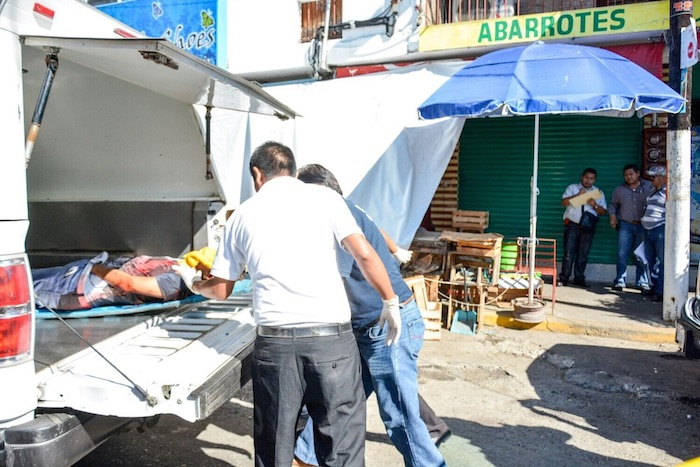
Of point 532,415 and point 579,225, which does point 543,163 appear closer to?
point 579,225

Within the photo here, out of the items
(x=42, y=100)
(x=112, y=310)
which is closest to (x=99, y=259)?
(x=112, y=310)

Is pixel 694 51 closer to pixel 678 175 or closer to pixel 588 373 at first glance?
pixel 678 175

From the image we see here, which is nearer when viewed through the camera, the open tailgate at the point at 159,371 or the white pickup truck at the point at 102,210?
the white pickup truck at the point at 102,210

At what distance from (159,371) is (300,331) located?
735 millimetres

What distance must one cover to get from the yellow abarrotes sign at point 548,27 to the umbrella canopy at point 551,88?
196 cm

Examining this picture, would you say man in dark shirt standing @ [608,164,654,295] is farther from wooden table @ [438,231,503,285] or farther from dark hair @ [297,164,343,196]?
dark hair @ [297,164,343,196]

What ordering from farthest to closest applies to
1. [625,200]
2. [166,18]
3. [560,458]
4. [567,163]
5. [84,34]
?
[166,18], [567,163], [625,200], [560,458], [84,34]

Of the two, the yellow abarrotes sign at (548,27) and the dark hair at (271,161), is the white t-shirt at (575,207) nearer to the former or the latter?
the yellow abarrotes sign at (548,27)

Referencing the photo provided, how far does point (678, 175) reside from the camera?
6.22 m

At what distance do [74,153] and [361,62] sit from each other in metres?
Answer: 5.28

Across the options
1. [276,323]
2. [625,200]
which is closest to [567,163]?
[625,200]

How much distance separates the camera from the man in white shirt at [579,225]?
27.2ft

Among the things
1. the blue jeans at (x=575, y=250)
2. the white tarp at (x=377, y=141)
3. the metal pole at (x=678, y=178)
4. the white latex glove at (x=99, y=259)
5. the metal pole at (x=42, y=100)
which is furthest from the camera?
the blue jeans at (x=575, y=250)

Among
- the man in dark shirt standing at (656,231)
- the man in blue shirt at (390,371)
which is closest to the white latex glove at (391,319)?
the man in blue shirt at (390,371)
